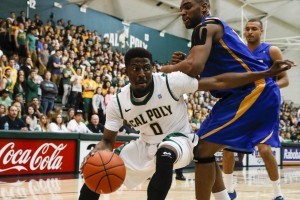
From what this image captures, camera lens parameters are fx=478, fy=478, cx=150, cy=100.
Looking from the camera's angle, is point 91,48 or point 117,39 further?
point 117,39

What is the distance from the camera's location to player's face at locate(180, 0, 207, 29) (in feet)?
14.1

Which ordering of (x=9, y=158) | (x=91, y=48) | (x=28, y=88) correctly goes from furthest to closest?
(x=91, y=48) < (x=28, y=88) < (x=9, y=158)

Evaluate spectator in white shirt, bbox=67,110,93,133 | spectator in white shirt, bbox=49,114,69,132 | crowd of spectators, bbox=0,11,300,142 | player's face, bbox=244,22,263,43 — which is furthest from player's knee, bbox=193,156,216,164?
spectator in white shirt, bbox=67,110,93,133

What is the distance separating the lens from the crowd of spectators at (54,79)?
458 inches

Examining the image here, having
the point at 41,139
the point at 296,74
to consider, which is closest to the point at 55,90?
the point at 41,139

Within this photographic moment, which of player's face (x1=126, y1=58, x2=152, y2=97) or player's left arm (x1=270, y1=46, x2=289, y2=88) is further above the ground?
player's left arm (x1=270, y1=46, x2=289, y2=88)

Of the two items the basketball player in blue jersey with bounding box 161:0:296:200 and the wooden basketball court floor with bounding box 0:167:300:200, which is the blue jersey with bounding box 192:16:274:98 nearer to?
the basketball player in blue jersey with bounding box 161:0:296:200

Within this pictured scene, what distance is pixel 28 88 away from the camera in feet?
40.4

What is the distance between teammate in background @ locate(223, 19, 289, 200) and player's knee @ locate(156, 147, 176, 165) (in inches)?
86.2

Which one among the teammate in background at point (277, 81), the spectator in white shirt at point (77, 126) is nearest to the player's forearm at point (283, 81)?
the teammate in background at point (277, 81)

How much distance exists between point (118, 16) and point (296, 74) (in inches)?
→ 555

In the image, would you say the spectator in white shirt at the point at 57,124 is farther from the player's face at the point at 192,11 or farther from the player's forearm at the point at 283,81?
the player's face at the point at 192,11

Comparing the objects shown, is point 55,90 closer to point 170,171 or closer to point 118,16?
point 170,171

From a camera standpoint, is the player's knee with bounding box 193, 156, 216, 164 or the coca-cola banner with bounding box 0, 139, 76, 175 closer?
the player's knee with bounding box 193, 156, 216, 164
